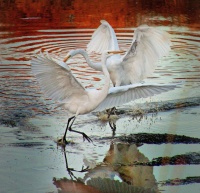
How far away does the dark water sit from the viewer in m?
9.50

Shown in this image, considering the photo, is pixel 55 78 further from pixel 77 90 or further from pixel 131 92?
pixel 131 92

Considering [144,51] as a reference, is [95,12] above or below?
below

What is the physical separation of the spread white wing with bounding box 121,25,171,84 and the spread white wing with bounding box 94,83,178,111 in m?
2.00

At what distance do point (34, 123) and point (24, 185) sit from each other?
3074 millimetres

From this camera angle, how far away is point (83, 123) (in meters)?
12.3

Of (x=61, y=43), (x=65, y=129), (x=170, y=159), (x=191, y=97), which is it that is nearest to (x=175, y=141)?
(x=170, y=159)

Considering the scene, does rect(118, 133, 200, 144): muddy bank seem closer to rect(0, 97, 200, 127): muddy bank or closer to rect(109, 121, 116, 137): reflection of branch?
rect(109, 121, 116, 137): reflection of branch

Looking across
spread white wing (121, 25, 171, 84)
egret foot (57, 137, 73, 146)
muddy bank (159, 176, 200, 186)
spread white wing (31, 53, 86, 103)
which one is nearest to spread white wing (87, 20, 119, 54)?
spread white wing (121, 25, 171, 84)

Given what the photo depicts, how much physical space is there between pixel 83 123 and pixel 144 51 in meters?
1.96

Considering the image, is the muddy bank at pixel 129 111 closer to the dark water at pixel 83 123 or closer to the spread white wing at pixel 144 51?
the dark water at pixel 83 123

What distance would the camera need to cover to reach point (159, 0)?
27.1m

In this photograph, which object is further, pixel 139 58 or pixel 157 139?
pixel 139 58

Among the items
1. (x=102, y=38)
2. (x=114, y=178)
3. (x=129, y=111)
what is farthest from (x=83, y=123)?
(x=102, y=38)

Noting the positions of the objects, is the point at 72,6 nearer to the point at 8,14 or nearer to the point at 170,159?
the point at 8,14
